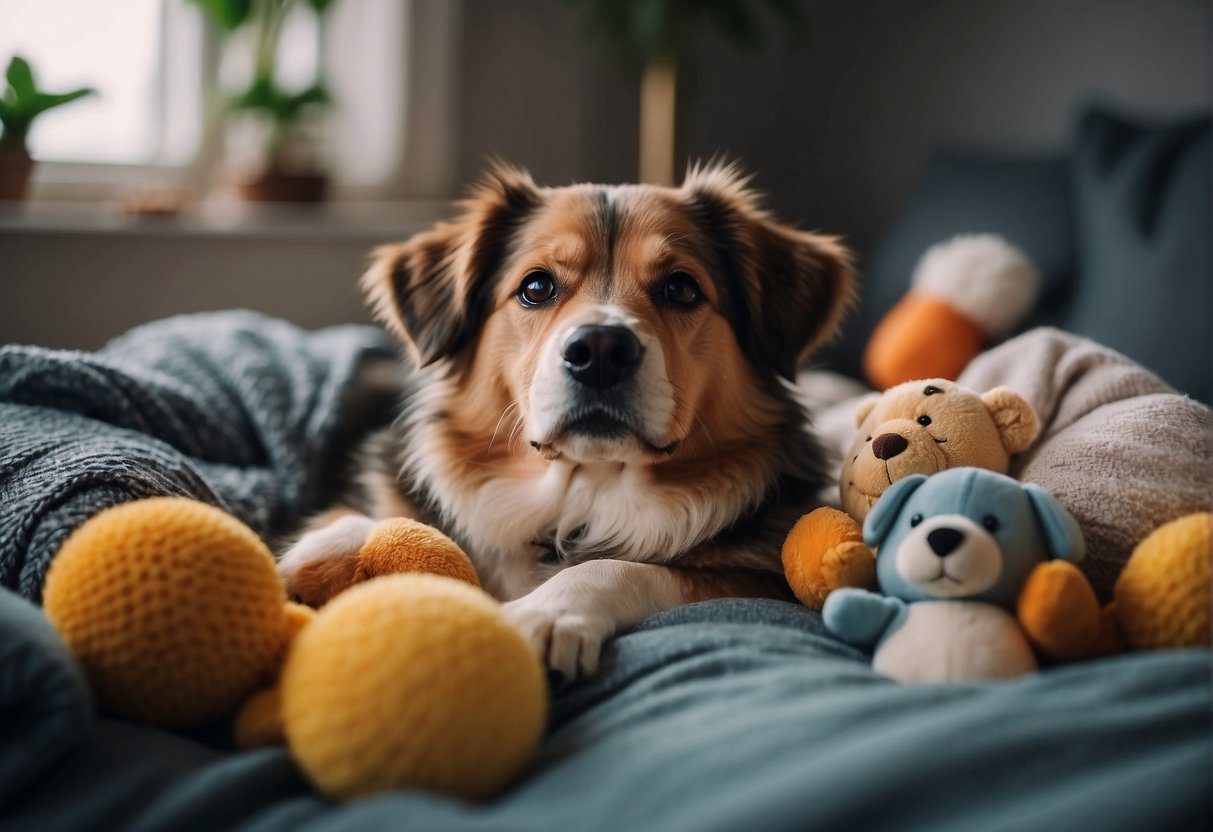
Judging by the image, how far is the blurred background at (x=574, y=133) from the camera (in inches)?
104

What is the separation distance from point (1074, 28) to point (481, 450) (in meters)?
2.79

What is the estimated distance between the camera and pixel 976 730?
82cm

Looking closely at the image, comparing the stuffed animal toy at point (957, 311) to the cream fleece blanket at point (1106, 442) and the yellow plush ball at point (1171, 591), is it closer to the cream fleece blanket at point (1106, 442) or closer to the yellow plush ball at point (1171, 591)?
the cream fleece blanket at point (1106, 442)

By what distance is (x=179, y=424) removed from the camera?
1784mm

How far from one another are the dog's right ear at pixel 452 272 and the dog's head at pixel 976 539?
2.90 feet

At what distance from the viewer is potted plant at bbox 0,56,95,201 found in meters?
2.56

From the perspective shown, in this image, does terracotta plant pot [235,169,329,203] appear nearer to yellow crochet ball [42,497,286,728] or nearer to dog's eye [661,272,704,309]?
dog's eye [661,272,704,309]

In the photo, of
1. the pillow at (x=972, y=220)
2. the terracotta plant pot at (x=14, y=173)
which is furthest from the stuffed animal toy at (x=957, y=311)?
the terracotta plant pot at (x=14, y=173)

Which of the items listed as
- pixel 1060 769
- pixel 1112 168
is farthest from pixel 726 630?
pixel 1112 168

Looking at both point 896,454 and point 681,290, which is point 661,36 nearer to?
point 681,290

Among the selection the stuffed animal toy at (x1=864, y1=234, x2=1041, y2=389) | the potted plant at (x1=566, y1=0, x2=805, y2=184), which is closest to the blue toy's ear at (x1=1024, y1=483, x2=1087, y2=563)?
the stuffed animal toy at (x1=864, y1=234, x2=1041, y2=389)

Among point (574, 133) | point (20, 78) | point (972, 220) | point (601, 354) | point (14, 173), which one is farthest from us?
point (574, 133)

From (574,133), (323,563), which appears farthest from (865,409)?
(574,133)

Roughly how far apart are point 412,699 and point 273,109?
2689mm
